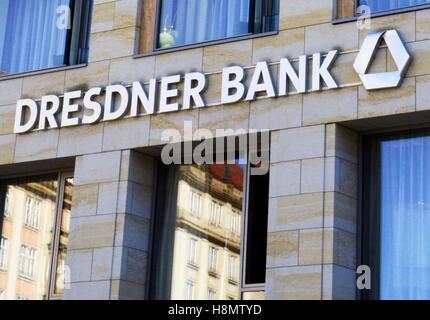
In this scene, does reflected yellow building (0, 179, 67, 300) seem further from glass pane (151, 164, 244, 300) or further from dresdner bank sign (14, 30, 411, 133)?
glass pane (151, 164, 244, 300)

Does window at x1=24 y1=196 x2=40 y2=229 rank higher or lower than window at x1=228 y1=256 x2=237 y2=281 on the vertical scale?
higher

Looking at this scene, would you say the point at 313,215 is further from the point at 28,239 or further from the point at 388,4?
the point at 28,239

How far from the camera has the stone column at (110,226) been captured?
2109 centimetres

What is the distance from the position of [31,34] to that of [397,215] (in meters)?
8.47

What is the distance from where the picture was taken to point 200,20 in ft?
73.2

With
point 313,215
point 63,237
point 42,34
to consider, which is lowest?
point 313,215

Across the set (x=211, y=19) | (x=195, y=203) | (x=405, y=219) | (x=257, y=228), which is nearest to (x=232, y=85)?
(x=211, y=19)

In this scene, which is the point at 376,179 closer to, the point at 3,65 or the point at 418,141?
the point at 418,141

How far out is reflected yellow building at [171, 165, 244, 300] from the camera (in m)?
20.9

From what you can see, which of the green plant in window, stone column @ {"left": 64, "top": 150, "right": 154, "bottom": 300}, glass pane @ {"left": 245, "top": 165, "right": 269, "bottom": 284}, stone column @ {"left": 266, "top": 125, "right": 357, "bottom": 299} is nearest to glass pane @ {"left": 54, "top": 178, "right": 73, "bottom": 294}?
stone column @ {"left": 64, "top": 150, "right": 154, "bottom": 300}

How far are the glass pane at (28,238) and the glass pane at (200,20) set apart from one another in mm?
3522

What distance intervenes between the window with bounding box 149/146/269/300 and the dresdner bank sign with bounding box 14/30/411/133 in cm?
128
